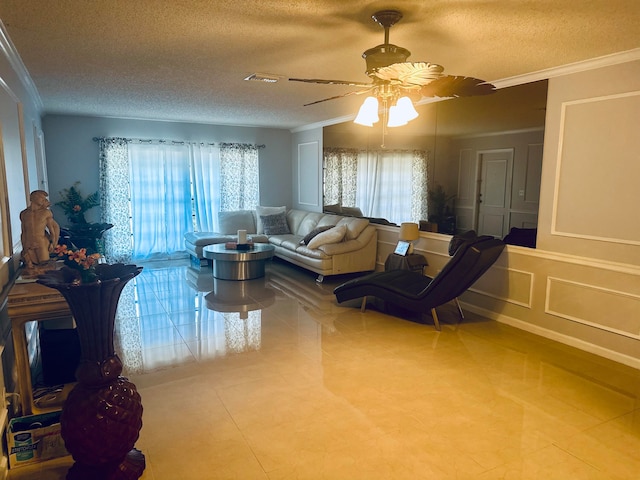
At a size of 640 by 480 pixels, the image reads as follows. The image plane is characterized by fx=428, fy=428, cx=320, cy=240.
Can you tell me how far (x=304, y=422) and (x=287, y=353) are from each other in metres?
1.04

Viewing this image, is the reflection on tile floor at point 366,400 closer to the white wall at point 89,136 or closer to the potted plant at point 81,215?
the potted plant at point 81,215

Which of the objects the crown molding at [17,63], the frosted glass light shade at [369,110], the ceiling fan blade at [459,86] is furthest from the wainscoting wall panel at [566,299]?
the crown molding at [17,63]

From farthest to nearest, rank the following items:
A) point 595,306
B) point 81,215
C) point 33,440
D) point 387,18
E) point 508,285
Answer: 1. point 81,215
2. point 508,285
3. point 595,306
4. point 387,18
5. point 33,440

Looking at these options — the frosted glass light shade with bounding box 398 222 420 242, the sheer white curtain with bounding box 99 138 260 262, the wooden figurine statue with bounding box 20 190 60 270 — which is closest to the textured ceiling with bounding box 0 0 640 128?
the wooden figurine statue with bounding box 20 190 60 270

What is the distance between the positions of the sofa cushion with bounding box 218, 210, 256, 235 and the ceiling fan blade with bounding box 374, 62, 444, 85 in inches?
218

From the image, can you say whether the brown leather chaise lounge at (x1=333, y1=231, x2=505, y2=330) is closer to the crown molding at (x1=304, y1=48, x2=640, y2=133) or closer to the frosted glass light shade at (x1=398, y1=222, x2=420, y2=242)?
the frosted glass light shade at (x1=398, y1=222, x2=420, y2=242)

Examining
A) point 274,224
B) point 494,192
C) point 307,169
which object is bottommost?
point 274,224

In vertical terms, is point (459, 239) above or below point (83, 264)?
below

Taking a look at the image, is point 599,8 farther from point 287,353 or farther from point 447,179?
point 287,353

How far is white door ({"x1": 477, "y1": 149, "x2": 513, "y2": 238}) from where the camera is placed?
14.2ft

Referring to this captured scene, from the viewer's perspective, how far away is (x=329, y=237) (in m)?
6.00

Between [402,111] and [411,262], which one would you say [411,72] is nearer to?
[402,111]

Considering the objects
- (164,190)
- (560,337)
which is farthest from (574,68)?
(164,190)

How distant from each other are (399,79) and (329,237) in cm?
360
